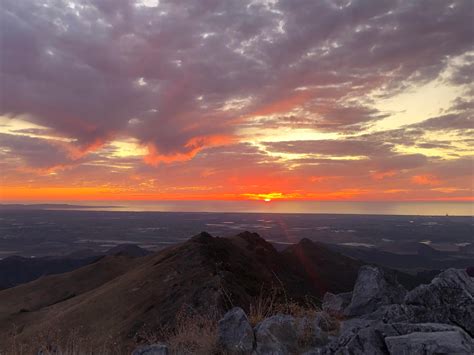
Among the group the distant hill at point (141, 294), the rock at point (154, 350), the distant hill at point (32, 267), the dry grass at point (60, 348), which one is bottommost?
the distant hill at point (32, 267)

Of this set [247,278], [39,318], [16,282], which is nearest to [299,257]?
[247,278]

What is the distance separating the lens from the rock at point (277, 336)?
320 inches

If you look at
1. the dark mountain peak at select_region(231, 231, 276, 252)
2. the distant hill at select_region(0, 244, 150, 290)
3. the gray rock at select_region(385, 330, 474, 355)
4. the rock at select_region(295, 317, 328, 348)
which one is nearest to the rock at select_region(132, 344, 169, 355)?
the rock at select_region(295, 317, 328, 348)

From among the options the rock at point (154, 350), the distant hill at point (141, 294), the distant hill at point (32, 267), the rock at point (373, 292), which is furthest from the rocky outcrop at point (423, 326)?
the distant hill at point (32, 267)

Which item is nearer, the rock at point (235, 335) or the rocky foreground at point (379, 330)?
the rocky foreground at point (379, 330)

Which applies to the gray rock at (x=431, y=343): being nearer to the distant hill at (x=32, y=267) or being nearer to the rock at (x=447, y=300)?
the rock at (x=447, y=300)

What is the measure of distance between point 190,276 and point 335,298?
2623 centimetres

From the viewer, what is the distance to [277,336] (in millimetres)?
8625

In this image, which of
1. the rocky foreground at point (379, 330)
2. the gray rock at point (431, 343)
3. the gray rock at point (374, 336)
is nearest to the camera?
the gray rock at point (431, 343)

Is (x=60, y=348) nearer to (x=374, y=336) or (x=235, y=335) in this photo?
(x=235, y=335)

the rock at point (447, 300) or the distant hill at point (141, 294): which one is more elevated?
the rock at point (447, 300)

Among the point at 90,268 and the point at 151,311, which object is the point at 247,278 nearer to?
the point at 151,311

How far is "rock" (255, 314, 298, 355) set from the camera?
813 centimetres

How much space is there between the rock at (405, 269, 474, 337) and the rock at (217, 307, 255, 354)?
→ 11.9 feet
